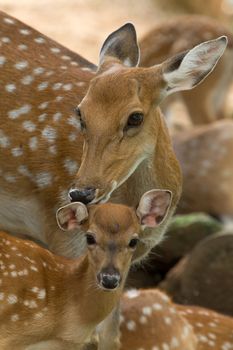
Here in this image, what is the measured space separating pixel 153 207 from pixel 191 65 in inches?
25.3

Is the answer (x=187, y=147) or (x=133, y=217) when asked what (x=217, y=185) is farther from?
(x=133, y=217)

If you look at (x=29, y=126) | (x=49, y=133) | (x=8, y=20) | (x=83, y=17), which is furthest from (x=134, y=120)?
(x=83, y=17)

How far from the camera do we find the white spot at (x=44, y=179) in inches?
236

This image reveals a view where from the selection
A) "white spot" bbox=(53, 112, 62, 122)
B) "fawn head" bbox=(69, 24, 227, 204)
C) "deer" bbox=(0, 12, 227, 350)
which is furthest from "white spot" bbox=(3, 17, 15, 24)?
"fawn head" bbox=(69, 24, 227, 204)

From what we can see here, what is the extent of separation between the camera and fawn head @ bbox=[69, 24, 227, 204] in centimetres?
529

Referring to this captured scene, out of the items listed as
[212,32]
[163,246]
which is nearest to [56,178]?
[163,246]

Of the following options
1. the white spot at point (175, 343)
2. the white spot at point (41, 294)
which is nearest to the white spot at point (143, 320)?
the white spot at point (175, 343)

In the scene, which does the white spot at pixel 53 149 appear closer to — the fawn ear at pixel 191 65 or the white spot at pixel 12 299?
the fawn ear at pixel 191 65

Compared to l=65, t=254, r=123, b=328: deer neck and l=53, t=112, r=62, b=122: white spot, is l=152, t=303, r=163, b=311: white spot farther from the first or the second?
l=53, t=112, r=62, b=122: white spot

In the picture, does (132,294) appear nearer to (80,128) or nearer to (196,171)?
(80,128)

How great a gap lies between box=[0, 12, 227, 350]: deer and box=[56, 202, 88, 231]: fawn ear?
0.15 feet

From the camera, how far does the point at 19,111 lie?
6102 millimetres

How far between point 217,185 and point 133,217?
371 centimetres

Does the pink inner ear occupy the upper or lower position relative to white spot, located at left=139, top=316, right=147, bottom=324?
upper
